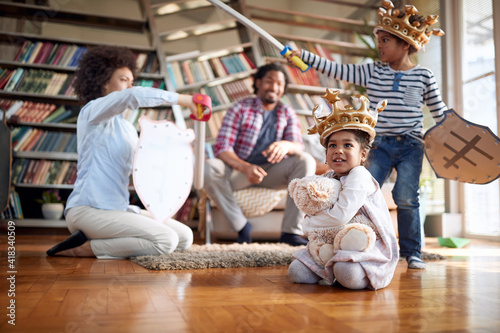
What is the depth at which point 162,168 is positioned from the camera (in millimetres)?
2057

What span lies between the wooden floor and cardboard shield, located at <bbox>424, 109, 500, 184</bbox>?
398 mm

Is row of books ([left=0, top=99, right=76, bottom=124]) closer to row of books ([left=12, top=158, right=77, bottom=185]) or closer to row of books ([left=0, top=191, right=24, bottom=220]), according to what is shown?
row of books ([left=12, top=158, right=77, bottom=185])

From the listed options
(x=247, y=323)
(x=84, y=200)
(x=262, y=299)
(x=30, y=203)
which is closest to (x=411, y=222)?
(x=262, y=299)

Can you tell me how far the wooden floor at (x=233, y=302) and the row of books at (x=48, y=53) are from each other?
248 centimetres

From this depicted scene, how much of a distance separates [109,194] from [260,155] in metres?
1.02

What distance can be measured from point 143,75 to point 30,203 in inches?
54.3

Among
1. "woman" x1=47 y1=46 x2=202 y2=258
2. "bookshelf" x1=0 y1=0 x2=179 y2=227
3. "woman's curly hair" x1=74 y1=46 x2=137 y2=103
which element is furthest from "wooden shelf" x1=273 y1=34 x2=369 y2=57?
"woman" x1=47 y1=46 x2=202 y2=258

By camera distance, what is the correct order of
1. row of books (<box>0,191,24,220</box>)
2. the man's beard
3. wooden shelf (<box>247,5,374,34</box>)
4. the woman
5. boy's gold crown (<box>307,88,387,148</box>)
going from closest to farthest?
boy's gold crown (<box>307,88,387,148</box>)
the woman
the man's beard
row of books (<box>0,191,24,220</box>)
wooden shelf (<box>247,5,374,34</box>)

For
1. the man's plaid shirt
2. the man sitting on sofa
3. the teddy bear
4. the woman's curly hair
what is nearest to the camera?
the teddy bear

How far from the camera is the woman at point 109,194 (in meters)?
1.90

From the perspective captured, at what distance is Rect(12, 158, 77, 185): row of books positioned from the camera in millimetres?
3561

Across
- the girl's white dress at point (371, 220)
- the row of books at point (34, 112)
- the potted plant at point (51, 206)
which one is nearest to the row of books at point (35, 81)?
the row of books at point (34, 112)

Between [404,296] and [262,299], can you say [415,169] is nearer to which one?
[404,296]

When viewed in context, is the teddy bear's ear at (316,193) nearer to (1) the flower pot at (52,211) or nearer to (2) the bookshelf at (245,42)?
(2) the bookshelf at (245,42)
